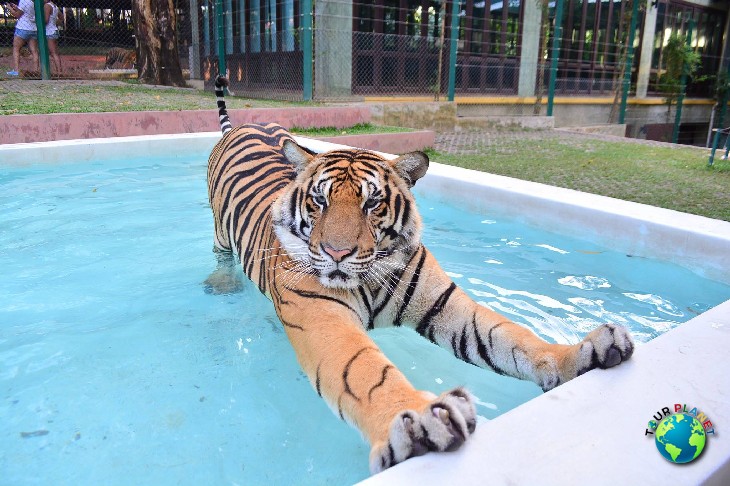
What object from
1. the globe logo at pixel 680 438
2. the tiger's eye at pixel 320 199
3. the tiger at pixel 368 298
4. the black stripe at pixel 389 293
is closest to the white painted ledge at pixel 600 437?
the globe logo at pixel 680 438

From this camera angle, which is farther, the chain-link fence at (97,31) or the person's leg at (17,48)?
the chain-link fence at (97,31)

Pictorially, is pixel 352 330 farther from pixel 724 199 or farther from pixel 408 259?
pixel 724 199

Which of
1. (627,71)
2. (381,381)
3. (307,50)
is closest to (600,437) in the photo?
(381,381)

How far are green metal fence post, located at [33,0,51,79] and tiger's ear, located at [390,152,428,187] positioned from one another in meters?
9.46

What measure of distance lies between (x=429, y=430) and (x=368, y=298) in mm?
877

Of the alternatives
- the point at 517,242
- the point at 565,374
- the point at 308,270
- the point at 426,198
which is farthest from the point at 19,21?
the point at 565,374

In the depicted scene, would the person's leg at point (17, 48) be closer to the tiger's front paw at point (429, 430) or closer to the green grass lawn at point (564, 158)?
the green grass lawn at point (564, 158)

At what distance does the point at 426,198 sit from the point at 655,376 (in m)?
3.37

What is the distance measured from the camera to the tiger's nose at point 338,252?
5.86 feet

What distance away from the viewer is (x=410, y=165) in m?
2.06

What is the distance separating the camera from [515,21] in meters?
13.7

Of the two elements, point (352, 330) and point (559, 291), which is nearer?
point (352, 330)

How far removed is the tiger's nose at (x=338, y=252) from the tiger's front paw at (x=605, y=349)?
73 centimetres

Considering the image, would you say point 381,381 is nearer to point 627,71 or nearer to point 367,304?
point 367,304
